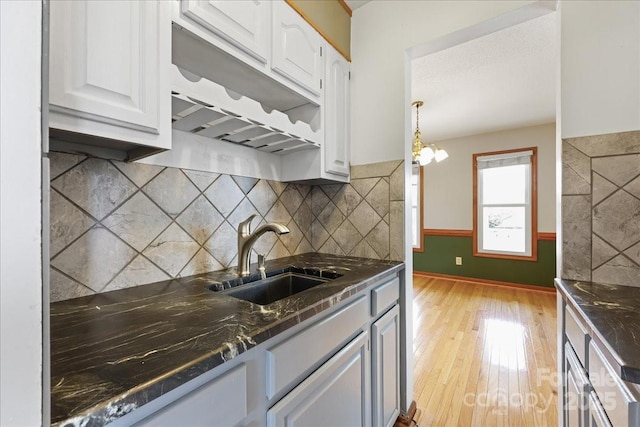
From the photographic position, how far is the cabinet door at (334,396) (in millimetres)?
738

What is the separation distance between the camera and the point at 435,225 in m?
4.69

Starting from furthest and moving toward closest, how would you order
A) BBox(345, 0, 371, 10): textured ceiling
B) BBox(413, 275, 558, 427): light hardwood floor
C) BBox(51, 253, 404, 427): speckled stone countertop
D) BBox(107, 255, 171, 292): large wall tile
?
BBox(345, 0, 371, 10): textured ceiling, BBox(413, 275, 558, 427): light hardwood floor, BBox(107, 255, 171, 292): large wall tile, BBox(51, 253, 404, 427): speckled stone countertop

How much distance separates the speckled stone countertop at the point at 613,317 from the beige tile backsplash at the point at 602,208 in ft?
0.25

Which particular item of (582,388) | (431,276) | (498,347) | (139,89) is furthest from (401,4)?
(431,276)

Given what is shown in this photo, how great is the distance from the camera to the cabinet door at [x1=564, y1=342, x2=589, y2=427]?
0.84m

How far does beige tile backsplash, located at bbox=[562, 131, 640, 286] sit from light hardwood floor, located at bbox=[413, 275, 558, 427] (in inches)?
40.0

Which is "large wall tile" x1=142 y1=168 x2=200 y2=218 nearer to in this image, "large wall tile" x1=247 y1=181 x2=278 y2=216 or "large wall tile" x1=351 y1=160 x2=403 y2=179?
"large wall tile" x1=247 y1=181 x2=278 y2=216

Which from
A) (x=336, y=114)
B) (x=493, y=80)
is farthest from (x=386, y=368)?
(x=493, y=80)

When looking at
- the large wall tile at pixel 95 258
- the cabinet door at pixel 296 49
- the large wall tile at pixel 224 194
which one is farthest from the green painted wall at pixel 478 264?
the large wall tile at pixel 95 258

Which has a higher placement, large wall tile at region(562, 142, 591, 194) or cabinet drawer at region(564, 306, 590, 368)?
large wall tile at region(562, 142, 591, 194)

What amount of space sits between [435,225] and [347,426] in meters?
4.22

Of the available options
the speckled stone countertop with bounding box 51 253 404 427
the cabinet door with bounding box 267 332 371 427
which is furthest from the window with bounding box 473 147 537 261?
the speckled stone countertop with bounding box 51 253 404 427

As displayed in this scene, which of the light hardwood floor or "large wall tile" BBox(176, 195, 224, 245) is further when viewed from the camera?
the light hardwood floor

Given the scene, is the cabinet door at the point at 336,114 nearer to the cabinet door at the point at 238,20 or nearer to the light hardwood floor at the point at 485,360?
the cabinet door at the point at 238,20
